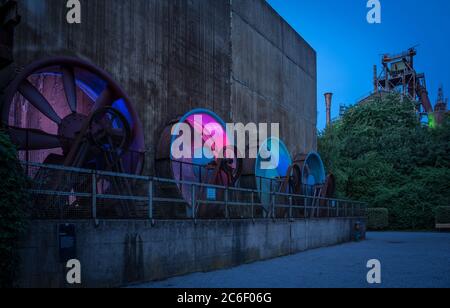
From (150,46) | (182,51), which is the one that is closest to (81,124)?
(150,46)

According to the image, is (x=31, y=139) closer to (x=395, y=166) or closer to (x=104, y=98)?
(x=104, y=98)

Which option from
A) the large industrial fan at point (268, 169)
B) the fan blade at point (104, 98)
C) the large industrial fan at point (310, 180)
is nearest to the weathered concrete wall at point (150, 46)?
the fan blade at point (104, 98)

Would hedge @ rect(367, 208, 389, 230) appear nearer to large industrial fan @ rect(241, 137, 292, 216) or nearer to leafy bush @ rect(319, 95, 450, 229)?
leafy bush @ rect(319, 95, 450, 229)

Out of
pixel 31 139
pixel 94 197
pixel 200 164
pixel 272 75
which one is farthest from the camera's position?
pixel 272 75

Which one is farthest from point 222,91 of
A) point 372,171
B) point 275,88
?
point 372,171

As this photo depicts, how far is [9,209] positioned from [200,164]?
9.16 metres

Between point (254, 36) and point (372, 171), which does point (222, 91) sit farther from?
point (372, 171)

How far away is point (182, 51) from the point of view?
1545 centimetres

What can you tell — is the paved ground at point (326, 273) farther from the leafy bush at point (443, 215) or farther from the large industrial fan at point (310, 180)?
the leafy bush at point (443, 215)

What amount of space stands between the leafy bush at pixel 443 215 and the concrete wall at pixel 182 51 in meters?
11.3

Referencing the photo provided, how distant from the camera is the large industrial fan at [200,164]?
12.8 metres

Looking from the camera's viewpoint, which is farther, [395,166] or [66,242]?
[395,166]
